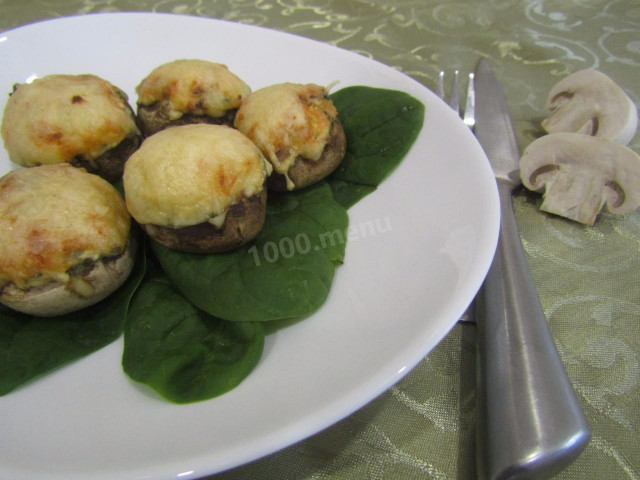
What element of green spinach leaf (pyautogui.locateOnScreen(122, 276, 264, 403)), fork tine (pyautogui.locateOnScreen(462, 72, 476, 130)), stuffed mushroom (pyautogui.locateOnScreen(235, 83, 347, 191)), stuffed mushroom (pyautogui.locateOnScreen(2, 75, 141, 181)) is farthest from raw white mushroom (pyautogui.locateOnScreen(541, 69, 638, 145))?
stuffed mushroom (pyautogui.locateOnScreen(2, 75, 141, 181))

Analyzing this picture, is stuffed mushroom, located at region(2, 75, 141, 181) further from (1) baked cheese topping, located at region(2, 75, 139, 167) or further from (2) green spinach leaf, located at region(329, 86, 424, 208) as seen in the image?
(2) green spinach leaf, located at region(329, 86, 424, 208)

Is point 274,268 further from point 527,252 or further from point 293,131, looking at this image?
point 527,252

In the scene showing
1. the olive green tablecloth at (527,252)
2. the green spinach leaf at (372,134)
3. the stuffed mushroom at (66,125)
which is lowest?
the olive green tablecloth at (527,252)

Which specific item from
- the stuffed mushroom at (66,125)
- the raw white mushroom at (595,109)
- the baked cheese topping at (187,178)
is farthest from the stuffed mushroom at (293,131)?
the raw white mushroom at (595,109)

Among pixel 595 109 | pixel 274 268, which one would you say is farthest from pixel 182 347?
pixel 595 109

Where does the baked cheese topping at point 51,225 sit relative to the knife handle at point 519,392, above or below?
above

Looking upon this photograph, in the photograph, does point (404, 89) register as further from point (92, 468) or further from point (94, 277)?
point (92, 468)

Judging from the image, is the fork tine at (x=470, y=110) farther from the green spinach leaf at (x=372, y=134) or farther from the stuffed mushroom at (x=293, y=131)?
the stuffed mushroom at (x=293, y=131)

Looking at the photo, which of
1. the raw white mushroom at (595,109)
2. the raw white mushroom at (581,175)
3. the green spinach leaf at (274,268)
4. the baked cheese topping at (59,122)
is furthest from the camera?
the raw white mushroom at (595,109)
